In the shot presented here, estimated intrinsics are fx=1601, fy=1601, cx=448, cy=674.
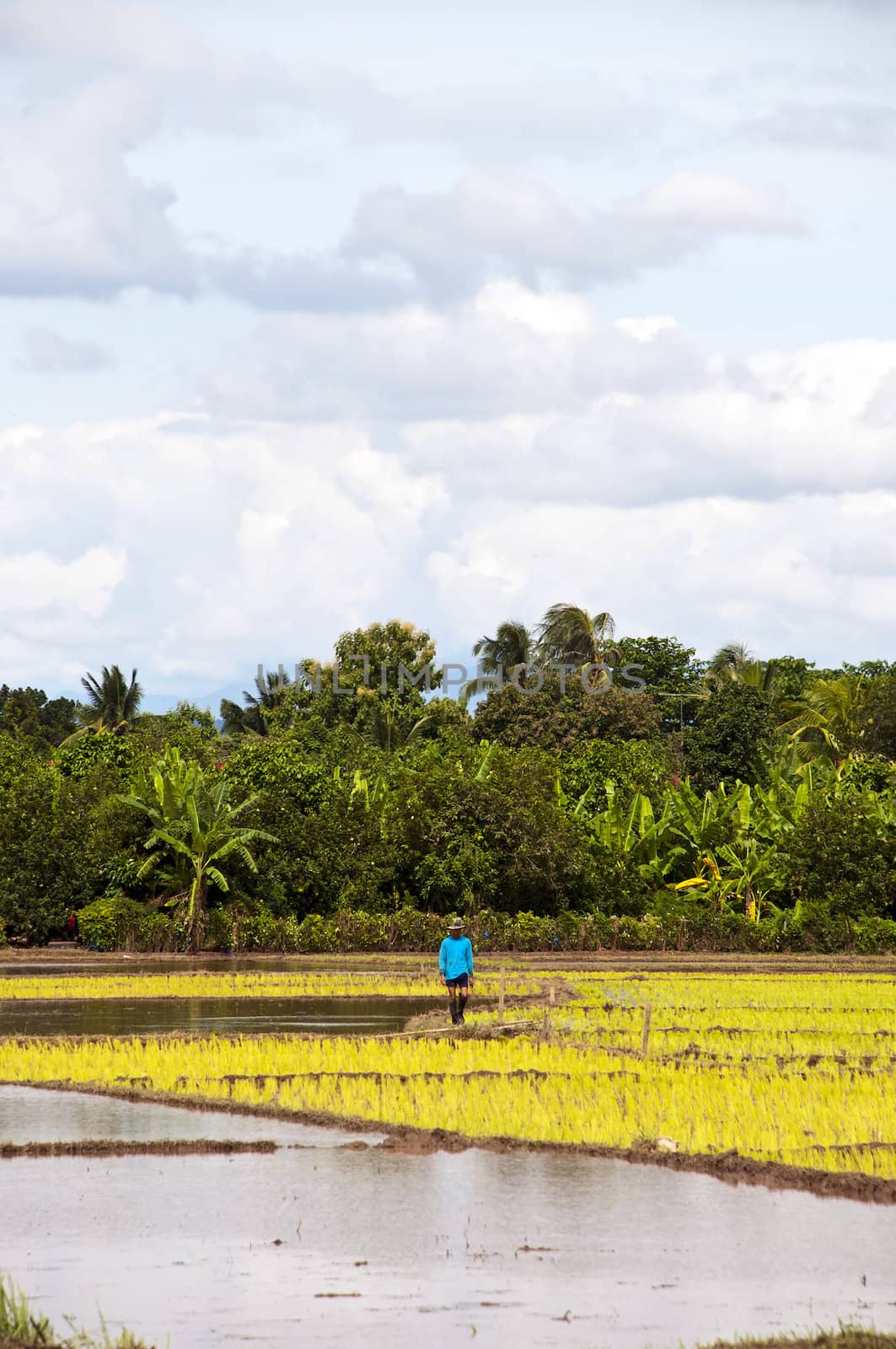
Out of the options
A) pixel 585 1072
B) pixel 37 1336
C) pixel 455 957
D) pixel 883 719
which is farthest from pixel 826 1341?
pixel 883 719

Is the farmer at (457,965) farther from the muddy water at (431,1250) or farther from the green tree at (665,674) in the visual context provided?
the green tree at (665,674)

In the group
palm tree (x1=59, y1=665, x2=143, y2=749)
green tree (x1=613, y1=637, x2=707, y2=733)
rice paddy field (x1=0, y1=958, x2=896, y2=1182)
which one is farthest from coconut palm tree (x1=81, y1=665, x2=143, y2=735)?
rice paddy field (x1=0, y1=958, x2=896, y2=1182)

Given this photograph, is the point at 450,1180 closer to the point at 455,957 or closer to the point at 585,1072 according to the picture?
the point at 585,1072

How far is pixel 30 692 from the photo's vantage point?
83438 millimetres

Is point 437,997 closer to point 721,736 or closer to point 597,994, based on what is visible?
point 597,994

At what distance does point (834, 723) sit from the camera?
54312 millimetres

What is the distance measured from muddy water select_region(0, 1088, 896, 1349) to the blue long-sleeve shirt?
713 centimetres

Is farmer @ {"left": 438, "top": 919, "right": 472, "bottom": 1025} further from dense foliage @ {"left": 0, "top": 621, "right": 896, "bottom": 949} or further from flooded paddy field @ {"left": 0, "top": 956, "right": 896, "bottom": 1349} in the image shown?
dense foliage @ {"left": 0, "top": 621, "right": 896, "bottom": 949}

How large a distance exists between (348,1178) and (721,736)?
39465mm

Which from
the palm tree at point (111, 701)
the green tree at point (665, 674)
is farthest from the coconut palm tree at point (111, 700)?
the green tree at point (665, 674)

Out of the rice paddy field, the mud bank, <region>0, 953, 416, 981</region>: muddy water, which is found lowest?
the mud bank

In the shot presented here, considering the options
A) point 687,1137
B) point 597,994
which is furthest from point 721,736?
point 687,1137

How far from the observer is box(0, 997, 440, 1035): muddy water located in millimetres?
19812

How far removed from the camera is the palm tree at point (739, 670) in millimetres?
61188
